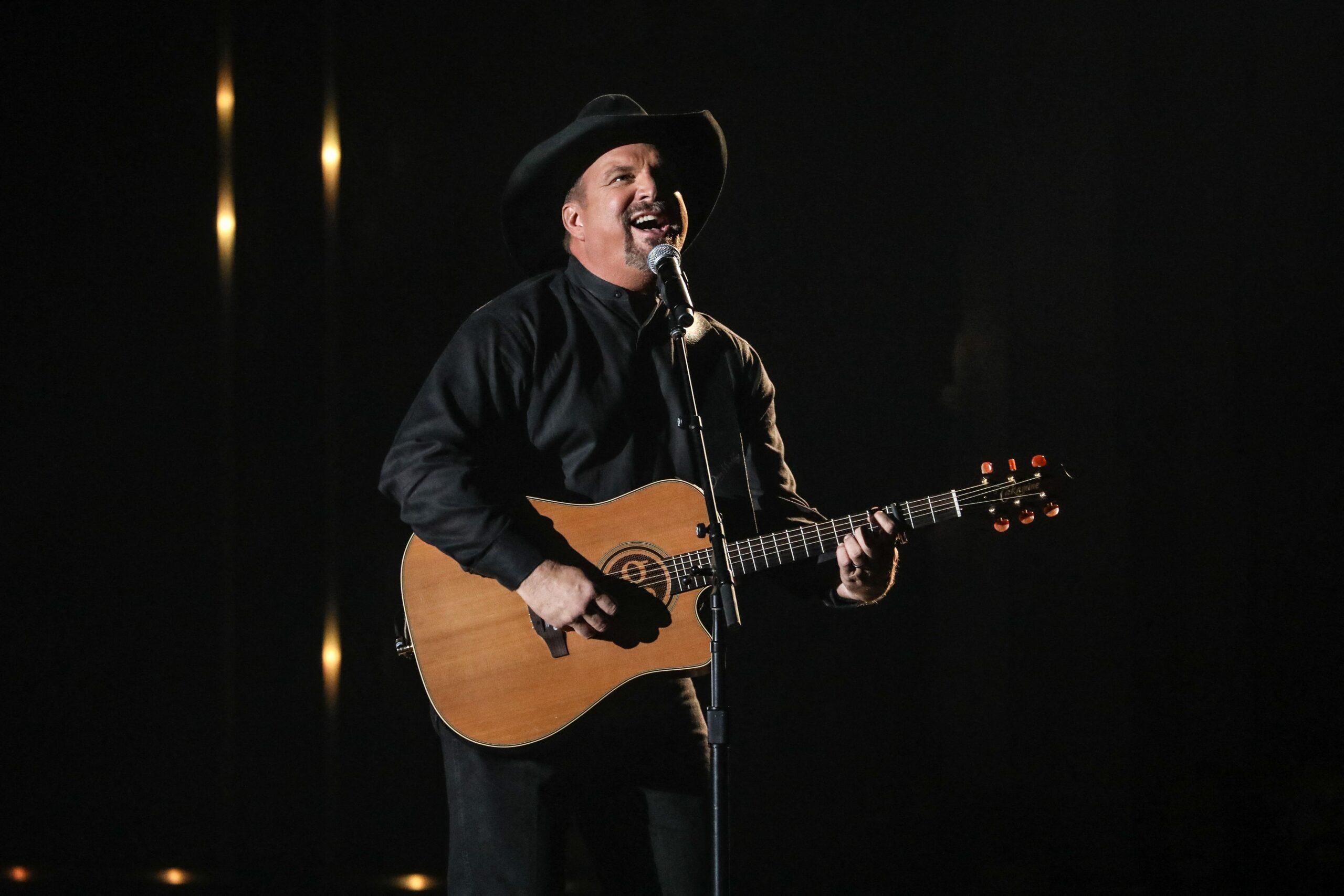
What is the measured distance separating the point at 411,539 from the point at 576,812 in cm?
65

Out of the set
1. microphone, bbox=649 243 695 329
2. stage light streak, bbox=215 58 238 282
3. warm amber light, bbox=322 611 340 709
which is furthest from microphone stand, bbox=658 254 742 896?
stage light streak, bbox=215 58 238 282

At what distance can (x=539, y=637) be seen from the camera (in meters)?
2.01

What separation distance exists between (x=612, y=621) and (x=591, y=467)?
1.10 ft

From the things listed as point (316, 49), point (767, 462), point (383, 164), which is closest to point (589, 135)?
point (767, 462)

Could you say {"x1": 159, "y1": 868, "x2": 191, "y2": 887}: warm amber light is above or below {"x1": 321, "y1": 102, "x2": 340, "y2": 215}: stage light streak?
below

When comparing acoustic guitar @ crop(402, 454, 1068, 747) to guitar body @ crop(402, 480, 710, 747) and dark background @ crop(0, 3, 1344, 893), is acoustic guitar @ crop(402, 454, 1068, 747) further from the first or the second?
dark background @ crop(0, 3, 1344, 893)

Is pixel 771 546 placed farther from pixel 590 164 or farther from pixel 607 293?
pixel 590 164

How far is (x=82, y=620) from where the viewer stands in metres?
3.06

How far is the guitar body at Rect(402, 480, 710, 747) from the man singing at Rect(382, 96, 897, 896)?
0.04 m

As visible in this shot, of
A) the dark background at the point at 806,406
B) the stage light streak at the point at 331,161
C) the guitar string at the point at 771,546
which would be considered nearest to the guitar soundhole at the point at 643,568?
the guitar string at the point at 771,546

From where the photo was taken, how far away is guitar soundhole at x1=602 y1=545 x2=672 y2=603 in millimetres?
1997

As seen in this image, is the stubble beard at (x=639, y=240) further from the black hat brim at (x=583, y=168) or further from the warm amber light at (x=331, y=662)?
the warm amber light at (x=331, y=662)

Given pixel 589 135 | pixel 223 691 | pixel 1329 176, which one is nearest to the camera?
pixel 589 135

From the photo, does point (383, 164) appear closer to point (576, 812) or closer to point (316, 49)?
point (316, 49)
